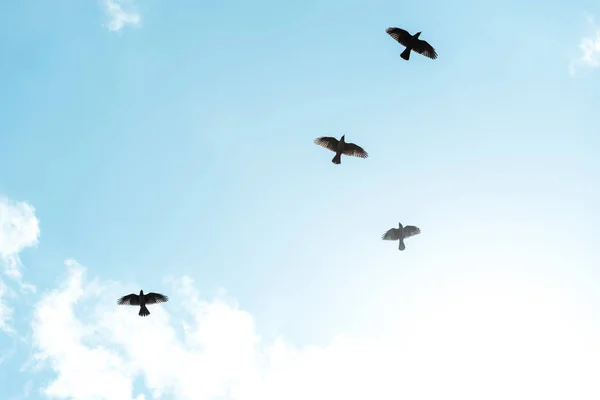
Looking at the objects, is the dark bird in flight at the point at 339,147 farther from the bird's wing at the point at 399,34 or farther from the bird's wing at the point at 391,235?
the bird's wing at the point at 399,34

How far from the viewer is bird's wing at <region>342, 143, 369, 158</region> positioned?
35625mm

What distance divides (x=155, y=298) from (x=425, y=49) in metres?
20.2

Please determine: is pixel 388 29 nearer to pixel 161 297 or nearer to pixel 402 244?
pixel 402 244

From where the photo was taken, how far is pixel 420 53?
111 feet

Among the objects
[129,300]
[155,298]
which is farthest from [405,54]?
[129,300]

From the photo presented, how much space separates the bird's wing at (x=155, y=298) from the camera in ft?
117

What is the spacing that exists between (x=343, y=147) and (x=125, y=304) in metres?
15.2

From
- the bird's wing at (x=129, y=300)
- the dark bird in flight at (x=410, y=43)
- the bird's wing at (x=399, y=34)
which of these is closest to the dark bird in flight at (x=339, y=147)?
the dark bird in flight at (x=410, y=43)

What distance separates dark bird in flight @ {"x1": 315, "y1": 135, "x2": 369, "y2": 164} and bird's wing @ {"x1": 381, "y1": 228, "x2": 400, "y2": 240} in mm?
4537

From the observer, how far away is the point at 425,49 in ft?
110

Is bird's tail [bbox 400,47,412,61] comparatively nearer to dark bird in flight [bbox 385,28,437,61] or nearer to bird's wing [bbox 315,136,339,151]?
dark bird in flight [bbox 385,28,437,61]

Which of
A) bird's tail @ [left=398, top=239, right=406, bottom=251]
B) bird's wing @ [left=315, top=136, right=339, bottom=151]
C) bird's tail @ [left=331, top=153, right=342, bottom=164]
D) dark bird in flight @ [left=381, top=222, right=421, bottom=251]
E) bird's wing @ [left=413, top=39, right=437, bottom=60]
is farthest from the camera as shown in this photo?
dark bird in flight @ [left=381, top=222, right=421, bottom=251]

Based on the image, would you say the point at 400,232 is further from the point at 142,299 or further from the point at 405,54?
the point at 142,299

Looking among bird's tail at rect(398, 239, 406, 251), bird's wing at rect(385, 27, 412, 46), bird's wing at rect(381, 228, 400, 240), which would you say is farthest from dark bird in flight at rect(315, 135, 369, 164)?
bird's wing at rect(385, 27, 412, 46)
